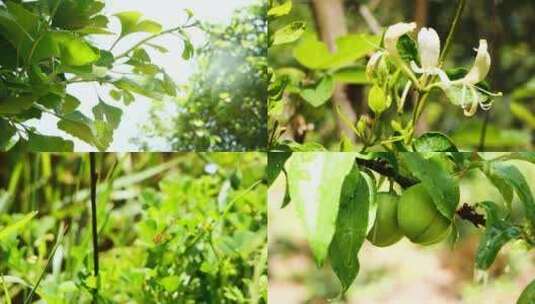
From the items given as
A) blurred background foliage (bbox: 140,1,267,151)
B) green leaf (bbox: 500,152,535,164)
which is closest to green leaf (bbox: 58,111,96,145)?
blurred background foliage (bbox: 140,1,267,151)

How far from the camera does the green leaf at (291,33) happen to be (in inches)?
46.9

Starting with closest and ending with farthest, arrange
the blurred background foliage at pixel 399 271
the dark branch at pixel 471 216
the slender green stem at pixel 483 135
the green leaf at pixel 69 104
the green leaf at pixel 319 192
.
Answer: the green leaf at pixel 319 192, the dark branch at pixel 471 216, the green leaf at pixel 69 104, the slender green stem at pixel 483 135, the blurred background foliage at pixel 399 271

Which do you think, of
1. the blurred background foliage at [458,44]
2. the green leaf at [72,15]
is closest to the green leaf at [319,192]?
the green leaf at [72,15]

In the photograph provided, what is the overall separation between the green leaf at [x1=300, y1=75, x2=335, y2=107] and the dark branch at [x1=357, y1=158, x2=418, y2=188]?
0.19 meters

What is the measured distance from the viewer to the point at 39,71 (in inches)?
44.2

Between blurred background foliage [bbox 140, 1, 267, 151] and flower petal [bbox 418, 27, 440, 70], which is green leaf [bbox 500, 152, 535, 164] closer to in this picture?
flower petal [bbox 418, 27, 440, 70]

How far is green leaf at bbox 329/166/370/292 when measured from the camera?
3.49 feet

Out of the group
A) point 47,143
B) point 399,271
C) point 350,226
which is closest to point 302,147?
point 350,226

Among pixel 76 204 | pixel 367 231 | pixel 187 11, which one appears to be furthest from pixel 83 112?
pixel 367 231

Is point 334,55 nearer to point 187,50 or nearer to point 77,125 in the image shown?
point 187,50

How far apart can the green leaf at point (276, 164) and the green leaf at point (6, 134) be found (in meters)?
0.35

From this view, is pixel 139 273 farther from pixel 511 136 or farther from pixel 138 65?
pixel 511 136

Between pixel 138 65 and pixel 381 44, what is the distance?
0.33 m

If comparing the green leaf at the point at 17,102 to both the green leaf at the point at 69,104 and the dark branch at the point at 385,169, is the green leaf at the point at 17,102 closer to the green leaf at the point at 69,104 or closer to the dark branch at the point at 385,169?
the green leaf at the point at 69,104
